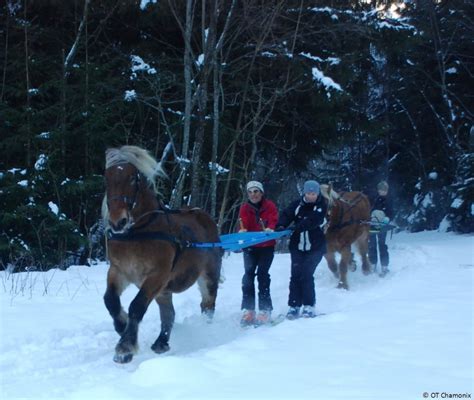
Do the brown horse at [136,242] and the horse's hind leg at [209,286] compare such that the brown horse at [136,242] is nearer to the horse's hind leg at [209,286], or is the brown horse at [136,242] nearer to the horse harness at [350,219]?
the horse's hind leg at [209,286]

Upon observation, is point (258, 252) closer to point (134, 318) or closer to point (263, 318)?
point (263, 318)

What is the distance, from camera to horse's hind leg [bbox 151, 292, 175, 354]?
5.97 m

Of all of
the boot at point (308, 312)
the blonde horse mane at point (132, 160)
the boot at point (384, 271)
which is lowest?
the boot at point (384, 271)

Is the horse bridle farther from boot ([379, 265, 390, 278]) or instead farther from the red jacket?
boot ([379, 265, 390, 278])

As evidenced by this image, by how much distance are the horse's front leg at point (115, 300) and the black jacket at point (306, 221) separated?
2.74 metres

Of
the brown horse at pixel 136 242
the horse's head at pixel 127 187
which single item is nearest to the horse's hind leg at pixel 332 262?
the brown horse at pixel 136 242

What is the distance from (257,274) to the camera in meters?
7.97

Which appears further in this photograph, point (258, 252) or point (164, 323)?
point (258, 252)

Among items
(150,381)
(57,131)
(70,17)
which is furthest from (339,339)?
(70,17)

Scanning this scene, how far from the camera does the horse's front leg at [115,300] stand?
5.64 m

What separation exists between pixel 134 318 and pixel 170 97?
10669 mm

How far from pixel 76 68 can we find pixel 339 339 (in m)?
10.9

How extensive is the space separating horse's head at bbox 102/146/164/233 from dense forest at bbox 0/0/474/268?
583cm

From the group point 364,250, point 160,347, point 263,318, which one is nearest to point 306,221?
point 263,318
